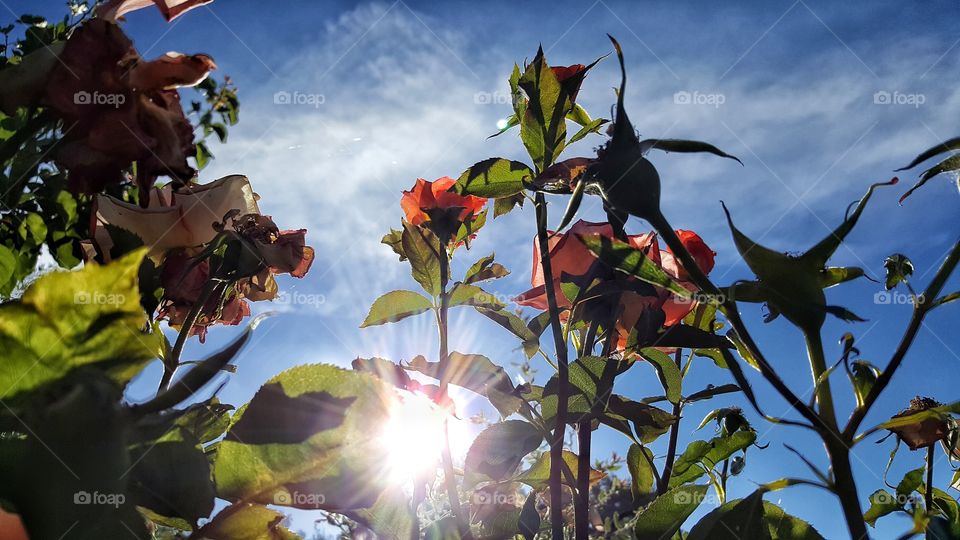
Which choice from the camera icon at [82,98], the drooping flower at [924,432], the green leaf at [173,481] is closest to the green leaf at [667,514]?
the green leaf at [173,481]

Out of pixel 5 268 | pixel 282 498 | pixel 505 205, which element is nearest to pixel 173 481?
pixel 282 498

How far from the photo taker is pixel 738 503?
459 millimetres

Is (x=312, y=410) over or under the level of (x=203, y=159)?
under

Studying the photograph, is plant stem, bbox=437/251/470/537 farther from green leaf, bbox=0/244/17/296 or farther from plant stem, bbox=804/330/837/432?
green leaf, bbox=0/244/17/296

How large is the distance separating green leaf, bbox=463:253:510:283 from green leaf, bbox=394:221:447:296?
0.20ft

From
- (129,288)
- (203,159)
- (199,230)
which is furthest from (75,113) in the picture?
(203,159)

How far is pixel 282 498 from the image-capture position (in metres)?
0.29

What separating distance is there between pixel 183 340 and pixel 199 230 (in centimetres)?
11

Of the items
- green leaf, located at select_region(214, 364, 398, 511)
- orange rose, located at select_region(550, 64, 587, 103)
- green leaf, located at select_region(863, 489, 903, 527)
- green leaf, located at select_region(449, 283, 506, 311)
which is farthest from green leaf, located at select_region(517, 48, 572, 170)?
green leaf, located at select_region(863, 489, 903, 527)

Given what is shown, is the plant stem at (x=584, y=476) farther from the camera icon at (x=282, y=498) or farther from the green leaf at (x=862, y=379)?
the camera icon at (x=282, y=498)

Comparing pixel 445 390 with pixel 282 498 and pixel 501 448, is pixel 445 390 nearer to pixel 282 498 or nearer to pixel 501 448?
pixel 501 448

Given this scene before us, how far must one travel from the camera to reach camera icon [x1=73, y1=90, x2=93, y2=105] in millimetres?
335

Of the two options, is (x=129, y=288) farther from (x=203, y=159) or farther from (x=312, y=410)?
(x=203, y=159)

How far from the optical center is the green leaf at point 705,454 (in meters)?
0.70
